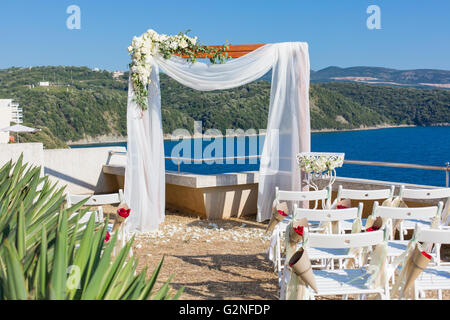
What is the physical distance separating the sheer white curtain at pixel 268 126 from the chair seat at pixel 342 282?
10.6ft

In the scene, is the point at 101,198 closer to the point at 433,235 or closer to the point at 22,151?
the point at 22,151

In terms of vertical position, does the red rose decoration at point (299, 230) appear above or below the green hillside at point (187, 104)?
below

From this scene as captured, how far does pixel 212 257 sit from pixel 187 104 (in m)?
19.4

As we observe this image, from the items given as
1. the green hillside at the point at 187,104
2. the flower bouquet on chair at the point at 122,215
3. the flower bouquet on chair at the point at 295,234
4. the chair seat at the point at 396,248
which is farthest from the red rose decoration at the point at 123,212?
the green hillside at the point at 187,104

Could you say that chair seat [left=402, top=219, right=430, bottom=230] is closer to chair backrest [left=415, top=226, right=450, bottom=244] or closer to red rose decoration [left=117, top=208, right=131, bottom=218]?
chair backrest [left=415, top=226, right=450, bottom=244]

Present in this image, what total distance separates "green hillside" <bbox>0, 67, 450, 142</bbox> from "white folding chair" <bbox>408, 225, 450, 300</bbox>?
13.1 metres

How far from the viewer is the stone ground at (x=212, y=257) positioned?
3.98 metres

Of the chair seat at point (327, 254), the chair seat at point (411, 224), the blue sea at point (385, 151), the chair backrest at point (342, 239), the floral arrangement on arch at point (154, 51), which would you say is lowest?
the blue sea at point (385, 151)

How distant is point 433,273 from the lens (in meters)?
3.17

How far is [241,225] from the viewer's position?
6633 millimetres

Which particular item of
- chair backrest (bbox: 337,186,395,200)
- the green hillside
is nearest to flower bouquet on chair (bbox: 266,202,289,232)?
chair backrest (bbox: 337,186,395,200)

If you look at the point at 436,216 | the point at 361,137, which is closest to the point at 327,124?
the point at 361,137

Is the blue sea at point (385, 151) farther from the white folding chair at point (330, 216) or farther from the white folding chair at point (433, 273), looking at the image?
the white folding chair at point (433, 273)
